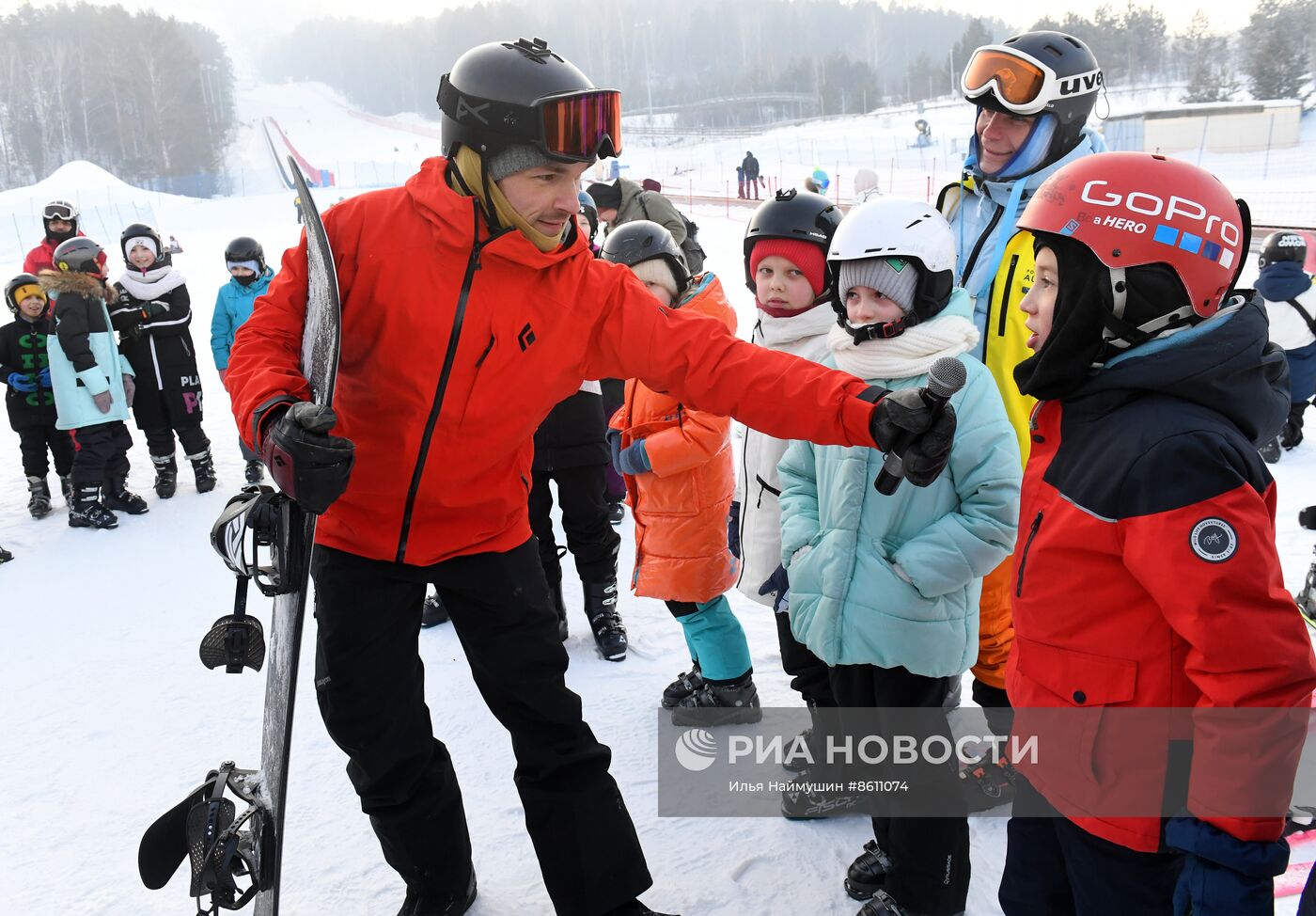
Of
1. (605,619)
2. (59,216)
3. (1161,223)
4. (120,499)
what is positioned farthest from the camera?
(59,216)

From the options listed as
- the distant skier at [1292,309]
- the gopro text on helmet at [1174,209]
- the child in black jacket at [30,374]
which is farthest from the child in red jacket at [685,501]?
the child in black jacket at [30,374]

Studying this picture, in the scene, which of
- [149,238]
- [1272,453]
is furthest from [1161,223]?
[149,238]

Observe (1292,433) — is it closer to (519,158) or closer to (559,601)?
(559,601)

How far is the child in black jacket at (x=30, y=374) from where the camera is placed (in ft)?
Result: 21.2

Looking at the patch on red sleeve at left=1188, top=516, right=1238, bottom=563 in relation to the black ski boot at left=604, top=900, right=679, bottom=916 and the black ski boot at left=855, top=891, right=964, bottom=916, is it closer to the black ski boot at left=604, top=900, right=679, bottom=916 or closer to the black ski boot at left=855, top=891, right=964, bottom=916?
the black ski boot at left=855, top=891, right=964, bottom=916

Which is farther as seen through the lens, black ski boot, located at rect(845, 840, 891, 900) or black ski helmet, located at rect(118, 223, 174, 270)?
black ski helmet, located at rect(118, 223, 174, 270)

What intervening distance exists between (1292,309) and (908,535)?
197 inches

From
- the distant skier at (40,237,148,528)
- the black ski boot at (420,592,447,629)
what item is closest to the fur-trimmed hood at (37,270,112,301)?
the distant skier at (40,237,148,528)

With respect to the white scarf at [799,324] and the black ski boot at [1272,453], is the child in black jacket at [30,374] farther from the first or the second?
the black ski boot at [1272,453]

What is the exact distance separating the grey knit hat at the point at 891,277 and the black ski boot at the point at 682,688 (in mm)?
1843

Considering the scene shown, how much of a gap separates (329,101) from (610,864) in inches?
4378

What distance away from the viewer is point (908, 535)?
2.45m

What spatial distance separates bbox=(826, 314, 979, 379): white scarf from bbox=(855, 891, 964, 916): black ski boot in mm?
1379

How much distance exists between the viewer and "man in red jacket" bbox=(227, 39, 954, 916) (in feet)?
7.24
